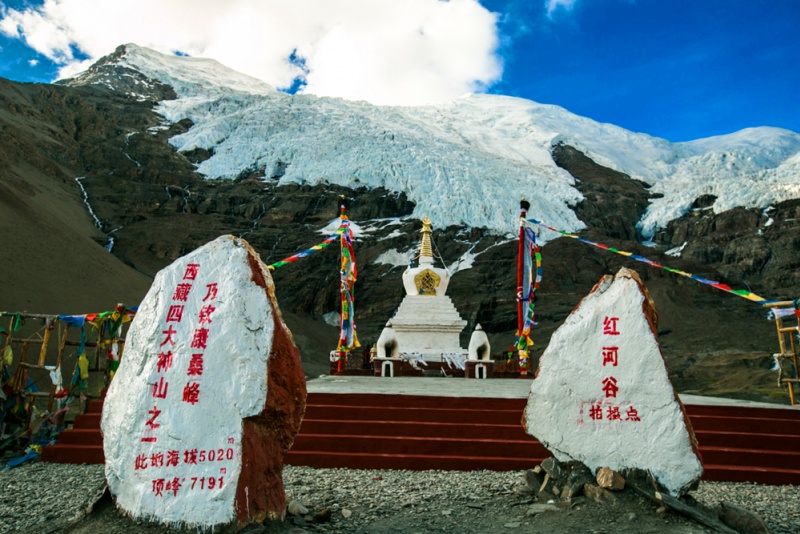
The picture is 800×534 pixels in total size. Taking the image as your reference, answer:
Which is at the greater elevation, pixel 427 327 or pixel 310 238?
pixel 310 238

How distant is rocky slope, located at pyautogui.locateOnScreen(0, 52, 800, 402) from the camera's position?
34.0 metres

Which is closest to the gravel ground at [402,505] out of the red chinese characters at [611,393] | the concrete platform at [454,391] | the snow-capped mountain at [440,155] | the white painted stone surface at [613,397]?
the white painted stone surface at [613,397]

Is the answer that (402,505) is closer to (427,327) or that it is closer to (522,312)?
(522,312)

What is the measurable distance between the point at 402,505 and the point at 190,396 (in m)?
2.24

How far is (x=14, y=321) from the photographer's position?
929 cm

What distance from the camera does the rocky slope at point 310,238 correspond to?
34.0 m

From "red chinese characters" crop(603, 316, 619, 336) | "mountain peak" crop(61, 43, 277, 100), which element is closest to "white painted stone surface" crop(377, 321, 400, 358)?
"red chinese characters" crop(603, 316, 619, 336)

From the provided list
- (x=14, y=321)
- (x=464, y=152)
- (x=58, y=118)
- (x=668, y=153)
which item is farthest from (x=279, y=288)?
(x=668, y=153)

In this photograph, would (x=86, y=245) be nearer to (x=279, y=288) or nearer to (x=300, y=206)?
(x=279, y=288)

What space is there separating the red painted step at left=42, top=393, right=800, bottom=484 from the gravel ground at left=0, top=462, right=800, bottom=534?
245 millimetres

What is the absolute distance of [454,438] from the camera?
25.8ft

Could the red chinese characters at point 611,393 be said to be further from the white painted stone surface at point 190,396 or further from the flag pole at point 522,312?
the flag pole at point 522,312

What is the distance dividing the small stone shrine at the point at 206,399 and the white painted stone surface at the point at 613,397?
7.13 ft

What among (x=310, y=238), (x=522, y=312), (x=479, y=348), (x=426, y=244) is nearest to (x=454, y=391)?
(x=522, y=312)
